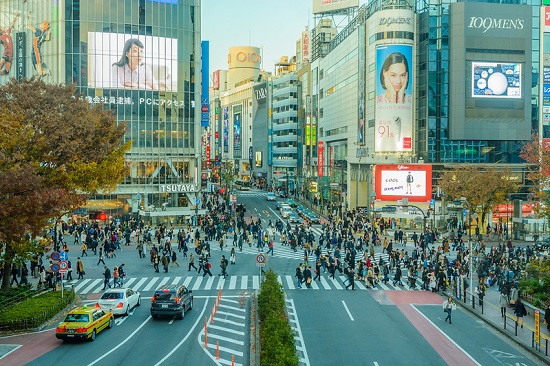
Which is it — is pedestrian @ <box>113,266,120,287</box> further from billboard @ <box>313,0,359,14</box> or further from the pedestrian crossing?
billboard @ <box>313,0,359,14</box>

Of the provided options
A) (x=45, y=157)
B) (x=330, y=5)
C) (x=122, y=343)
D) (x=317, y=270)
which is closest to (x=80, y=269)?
(x=45, y=157)

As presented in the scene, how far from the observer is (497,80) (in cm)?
7606

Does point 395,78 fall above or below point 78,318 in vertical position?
above

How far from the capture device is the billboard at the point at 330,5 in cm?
10675

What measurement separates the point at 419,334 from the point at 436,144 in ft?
176

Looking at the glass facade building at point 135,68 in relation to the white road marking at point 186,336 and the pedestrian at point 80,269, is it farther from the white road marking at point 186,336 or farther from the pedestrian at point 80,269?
the white road marking at point 186,336

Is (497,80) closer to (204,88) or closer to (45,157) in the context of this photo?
(204,88)

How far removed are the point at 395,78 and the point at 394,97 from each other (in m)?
2.37

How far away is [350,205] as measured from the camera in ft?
298

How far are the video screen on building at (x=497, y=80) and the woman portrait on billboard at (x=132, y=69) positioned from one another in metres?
41.1

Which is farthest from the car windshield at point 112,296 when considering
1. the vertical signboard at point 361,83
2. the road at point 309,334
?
the vertical signboard at point 361,83

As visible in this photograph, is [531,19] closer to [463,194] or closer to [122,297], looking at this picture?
[463,194]

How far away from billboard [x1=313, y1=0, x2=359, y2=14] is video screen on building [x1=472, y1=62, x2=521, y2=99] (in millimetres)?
36615

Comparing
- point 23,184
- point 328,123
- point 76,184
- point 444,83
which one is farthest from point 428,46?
point 23,184
